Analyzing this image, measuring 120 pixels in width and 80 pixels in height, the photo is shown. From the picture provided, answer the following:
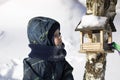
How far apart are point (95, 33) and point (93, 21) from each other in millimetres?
254

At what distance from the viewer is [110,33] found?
5301mm

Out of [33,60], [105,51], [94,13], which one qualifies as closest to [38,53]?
[33,60]

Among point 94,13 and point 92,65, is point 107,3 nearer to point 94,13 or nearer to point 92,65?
point 94,13

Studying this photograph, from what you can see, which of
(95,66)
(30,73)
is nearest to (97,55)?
(95,66)

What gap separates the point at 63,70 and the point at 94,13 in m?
2.68

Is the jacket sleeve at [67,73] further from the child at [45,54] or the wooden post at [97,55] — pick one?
the wooden post at [97,55]

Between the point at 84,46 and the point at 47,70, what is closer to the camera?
the point at 47,70

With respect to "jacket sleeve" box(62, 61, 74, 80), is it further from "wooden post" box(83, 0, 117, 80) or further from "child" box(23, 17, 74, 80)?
"wooden post" box(83, 0, 117, 80)

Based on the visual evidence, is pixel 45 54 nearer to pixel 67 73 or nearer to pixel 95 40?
pixel 67 73

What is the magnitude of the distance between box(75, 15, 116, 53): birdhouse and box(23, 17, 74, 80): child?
7.53 ft

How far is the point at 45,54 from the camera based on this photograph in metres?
2.40

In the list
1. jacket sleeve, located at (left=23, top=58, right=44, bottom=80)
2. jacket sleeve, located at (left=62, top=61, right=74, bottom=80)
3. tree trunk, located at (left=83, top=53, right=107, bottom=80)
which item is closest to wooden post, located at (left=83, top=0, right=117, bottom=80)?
tree trunk, located at (left=83, top=53, right=107, bottom=80)

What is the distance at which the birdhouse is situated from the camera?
15.7 ft

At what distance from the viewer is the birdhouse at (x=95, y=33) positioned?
478cm
